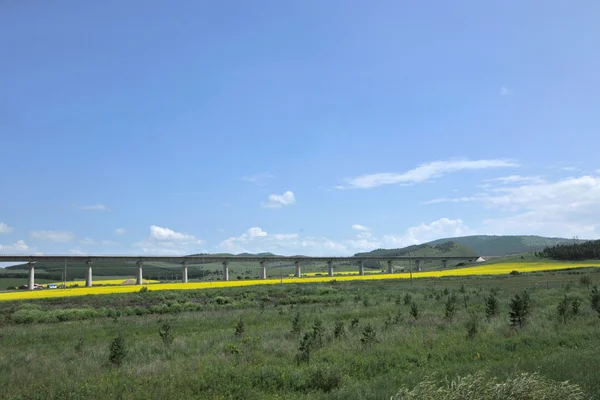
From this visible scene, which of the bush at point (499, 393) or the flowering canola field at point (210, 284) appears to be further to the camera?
the flowering canola field at point (210, 284)

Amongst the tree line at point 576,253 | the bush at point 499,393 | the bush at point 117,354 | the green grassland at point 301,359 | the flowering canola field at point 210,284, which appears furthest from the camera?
the tree line at point 576,253

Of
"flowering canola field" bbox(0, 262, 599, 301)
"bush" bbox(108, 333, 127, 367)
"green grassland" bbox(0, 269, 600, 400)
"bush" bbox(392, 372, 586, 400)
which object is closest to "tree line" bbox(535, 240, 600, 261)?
"flowering canola field" bbox(0, 262, 599, 301)

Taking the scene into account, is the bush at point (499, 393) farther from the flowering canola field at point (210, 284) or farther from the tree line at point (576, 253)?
the tree line at point (576, 253)

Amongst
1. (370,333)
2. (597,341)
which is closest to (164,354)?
(370,333)

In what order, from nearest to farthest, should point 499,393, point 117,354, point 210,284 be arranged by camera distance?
point 499,393 < point 117,354 < point 210,284

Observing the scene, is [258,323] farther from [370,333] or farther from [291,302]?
[291,302]

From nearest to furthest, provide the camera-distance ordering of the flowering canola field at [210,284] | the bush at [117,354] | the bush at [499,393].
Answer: the bush at [499,393] → the bush at [117,354] → the flowering canola field at [210,284]

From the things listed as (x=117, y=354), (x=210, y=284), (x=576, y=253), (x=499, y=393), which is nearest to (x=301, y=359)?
(x=117, y=354)

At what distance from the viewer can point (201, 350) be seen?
17.0 m

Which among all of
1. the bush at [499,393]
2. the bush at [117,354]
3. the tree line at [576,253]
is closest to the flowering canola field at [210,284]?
the tree line at [576,253]

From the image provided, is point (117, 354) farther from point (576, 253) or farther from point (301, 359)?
point (576, 253)

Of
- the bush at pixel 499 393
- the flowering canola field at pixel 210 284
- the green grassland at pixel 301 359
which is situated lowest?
the flowering canola field at pixel 210 284

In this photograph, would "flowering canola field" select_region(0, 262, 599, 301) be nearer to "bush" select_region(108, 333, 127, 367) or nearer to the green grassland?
the green grassland

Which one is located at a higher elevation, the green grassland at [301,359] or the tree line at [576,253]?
the green grassland at [301,359]
